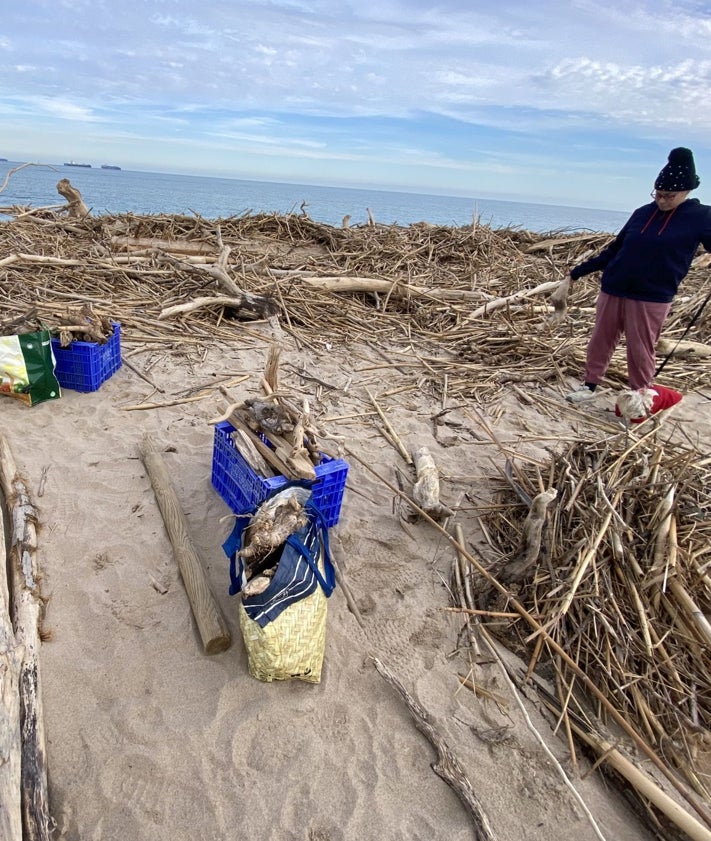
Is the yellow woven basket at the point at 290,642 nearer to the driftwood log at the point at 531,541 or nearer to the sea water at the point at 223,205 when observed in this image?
the driftwood log at the point at 531,541

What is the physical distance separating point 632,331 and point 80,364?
4.55 meters

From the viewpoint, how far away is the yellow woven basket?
213 cm

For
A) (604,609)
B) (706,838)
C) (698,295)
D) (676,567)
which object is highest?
(698,295)

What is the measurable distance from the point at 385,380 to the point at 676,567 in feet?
11.0

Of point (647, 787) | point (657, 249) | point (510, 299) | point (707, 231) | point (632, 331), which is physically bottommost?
point (647, 787)

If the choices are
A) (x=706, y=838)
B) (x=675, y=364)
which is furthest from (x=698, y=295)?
(x=706, y=838)

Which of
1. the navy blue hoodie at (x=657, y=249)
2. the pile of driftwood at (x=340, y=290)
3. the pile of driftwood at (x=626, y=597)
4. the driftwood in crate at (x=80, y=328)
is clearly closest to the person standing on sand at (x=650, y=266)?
the navy blue hoodie at (x=657, y=249)

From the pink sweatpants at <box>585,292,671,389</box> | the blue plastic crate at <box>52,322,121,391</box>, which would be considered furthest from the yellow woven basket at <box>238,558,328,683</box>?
the pink sweatpants at <box>585,292,671,389</box>

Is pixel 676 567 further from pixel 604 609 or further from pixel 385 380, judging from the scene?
pixel 385 380

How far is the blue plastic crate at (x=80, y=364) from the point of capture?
4332mm

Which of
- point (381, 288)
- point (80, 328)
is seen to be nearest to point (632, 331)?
point (381, 288)

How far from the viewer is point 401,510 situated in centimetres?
338

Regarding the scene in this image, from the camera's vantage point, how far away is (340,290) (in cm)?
764

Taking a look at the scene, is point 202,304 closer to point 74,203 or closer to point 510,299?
point 510,299
